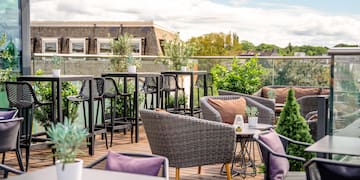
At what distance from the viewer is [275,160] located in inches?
142

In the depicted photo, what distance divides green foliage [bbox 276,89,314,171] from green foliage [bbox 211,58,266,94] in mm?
4336

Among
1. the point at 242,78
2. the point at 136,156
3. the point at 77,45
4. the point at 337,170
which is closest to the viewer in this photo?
the point at 337,170

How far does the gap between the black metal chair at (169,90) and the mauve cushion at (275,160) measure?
503 centimetres

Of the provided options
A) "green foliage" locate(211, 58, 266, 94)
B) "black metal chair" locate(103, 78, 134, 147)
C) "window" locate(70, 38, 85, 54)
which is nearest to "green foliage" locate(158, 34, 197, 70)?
"green foliage" locate(211, 58, 266, 94)

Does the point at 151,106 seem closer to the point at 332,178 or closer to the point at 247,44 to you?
the point at 332,178

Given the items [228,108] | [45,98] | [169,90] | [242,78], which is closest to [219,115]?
[228,108]

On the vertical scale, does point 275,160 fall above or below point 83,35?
below

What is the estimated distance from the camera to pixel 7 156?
668 cm

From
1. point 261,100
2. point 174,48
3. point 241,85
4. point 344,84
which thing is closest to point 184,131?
point 344,84

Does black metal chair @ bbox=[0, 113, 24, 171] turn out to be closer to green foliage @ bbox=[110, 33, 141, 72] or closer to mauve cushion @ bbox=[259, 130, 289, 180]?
mauve cushion @ bbox=[259, 130, 289, 180]

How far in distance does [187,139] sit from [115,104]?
340 cm

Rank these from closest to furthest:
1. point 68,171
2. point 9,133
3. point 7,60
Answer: point 68,171, point 9,133, point 7,60

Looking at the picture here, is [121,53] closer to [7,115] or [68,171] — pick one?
[7,115]

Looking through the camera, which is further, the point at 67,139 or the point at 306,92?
the point at 306,92
